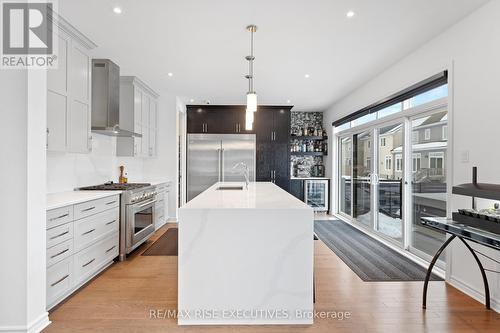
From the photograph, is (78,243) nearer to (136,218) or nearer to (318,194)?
(136,218)

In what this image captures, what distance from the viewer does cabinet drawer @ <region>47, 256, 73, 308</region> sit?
2.28 m

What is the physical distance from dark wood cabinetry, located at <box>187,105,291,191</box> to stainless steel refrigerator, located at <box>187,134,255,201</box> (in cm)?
20

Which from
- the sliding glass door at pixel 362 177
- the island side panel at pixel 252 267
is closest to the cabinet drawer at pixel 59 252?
the island side panel at pixel 252 267

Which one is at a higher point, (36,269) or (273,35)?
(273,35)

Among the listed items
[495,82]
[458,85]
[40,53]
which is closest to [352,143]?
[458,85]

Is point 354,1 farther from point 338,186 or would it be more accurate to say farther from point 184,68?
point 338,186

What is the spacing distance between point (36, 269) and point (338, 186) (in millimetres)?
5847

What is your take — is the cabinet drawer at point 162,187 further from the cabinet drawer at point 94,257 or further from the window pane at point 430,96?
the window pane at point 430,96

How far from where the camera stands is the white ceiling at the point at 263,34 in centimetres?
248

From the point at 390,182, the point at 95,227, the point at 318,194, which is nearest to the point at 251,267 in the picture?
the point at 95,227

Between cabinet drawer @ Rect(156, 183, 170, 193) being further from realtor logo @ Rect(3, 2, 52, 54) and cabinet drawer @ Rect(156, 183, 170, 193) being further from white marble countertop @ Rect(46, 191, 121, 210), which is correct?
realtor logo @ Rect(3, 2, 52, 54)

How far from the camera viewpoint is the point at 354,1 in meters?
2.38

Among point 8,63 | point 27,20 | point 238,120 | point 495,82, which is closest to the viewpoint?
point 8,63

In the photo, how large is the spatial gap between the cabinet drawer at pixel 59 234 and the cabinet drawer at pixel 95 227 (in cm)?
8
